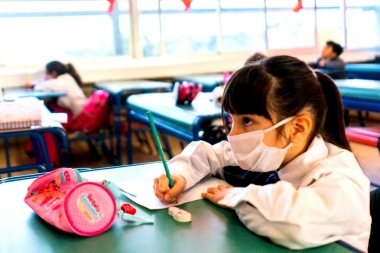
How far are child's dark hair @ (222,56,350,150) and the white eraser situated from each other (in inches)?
9.3

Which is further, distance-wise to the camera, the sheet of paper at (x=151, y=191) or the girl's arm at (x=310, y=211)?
the sheet of paper at (x=151, y=191)

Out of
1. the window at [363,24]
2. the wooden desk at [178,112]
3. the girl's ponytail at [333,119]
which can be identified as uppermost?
the window at [363,24]

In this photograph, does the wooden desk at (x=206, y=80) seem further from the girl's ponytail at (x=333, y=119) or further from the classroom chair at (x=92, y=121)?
the girl's ponytail at (x=333, y=119)

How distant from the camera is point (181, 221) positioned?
3.46 ft

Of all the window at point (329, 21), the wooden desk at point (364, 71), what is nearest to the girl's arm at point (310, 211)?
the wooden desk at point (364, 71)

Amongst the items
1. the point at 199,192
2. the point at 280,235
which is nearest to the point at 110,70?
the point at 199,192

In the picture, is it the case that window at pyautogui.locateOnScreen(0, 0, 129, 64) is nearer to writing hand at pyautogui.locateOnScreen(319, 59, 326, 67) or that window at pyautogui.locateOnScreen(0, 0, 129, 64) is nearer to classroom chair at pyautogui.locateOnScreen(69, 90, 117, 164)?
classroom chair at pyautogui.locateOnScreen(69, 90, 117, 164)

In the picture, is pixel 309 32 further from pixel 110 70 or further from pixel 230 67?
pixel 110 70

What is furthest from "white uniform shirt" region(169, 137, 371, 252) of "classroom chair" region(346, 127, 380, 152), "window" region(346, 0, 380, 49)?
"window" region(346, 0, 380, 49)

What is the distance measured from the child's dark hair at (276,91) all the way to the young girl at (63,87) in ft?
11.9

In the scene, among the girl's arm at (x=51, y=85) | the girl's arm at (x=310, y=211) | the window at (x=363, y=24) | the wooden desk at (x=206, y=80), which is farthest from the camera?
the window at (x=363, y=24)

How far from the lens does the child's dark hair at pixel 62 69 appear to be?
15.7 feet

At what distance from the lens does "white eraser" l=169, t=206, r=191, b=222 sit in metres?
1.06

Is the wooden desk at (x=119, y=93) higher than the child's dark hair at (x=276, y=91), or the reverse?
the child's dark hair at (x=276, y=91)
